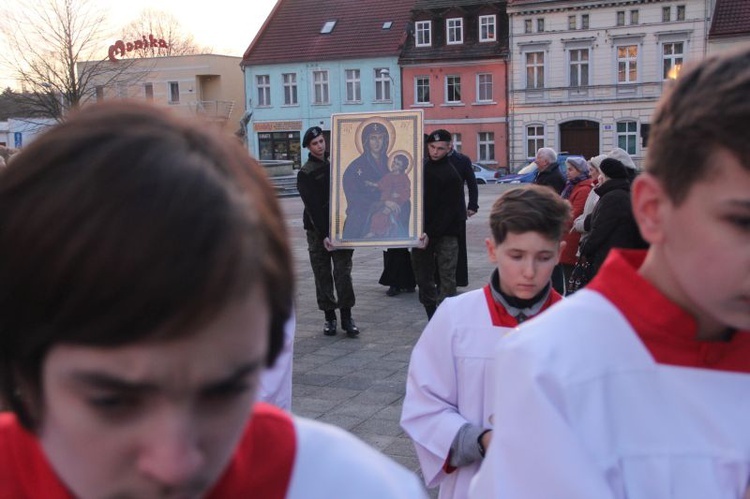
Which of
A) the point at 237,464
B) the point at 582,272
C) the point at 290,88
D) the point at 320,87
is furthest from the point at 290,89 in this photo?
the point at 237,464

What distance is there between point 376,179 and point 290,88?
3970 cm

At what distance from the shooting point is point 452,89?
44688mm

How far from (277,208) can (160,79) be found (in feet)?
177

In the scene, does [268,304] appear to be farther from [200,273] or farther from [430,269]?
[430,269]

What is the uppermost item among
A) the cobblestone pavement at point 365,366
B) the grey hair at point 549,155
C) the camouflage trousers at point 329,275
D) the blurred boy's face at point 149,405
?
the blurred boy's face at point 149,405

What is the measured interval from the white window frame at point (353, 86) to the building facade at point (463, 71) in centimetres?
247

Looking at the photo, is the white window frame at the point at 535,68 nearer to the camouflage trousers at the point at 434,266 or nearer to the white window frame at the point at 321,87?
the white window frame at the point at 321,87

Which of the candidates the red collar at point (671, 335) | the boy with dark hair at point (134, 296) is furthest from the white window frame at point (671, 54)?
the boy with dark hair at point (134, 296)

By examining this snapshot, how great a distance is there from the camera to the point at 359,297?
35.6 ft

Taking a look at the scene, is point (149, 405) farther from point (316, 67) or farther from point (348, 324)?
point (316, 67)

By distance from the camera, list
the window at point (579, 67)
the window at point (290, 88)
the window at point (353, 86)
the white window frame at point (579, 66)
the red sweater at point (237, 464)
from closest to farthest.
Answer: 1. the red sweater at point (237, 464)
2. the white window frame at point (579, 66)
3. the window at point (579, 67)
4. the window at point (353, 86)
5. the window at point (290, 88)

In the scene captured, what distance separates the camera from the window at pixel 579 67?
4216cm

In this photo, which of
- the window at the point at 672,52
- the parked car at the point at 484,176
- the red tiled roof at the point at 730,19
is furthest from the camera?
the window at the point at 672,52

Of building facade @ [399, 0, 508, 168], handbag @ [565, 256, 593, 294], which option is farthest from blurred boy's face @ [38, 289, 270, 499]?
building facade @ [399, 0, 508, 168]
